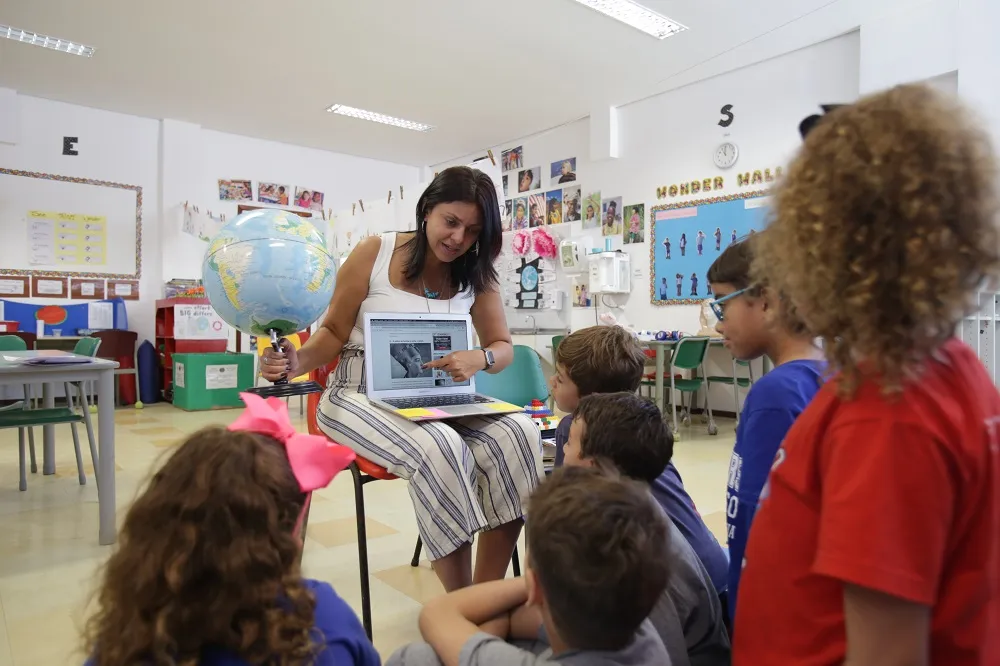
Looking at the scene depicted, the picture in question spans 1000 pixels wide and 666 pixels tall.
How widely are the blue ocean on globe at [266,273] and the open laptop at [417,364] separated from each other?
0.95ft

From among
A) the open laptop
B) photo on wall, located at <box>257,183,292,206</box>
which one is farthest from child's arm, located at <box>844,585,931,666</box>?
photo on wall, located at <box>257,183,292,206</box>

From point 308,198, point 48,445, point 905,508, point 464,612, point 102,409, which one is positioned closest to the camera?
point 905,508

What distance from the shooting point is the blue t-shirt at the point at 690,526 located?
3.78ft

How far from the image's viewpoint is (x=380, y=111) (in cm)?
665

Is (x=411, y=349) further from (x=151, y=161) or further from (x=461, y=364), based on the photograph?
(x=151, y=161)

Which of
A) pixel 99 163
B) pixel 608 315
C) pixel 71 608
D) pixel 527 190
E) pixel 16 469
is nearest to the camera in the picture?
pixel 71 608

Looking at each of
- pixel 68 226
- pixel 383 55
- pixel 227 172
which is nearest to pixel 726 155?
pixel 383 55

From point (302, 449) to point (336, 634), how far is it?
0.21 metres

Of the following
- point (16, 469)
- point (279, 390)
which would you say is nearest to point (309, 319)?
point (279, 390)

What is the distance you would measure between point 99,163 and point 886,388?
7516 mm

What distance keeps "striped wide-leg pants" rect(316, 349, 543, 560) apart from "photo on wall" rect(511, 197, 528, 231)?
19.3 feet

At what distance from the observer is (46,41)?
16.5 ft

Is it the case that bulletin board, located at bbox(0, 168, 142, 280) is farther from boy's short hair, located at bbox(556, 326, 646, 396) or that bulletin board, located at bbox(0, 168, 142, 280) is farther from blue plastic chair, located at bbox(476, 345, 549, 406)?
boy's short hair, located at bbox(556, 326, 646, 396)

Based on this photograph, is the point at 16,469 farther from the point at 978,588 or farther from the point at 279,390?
the point at 978,588
